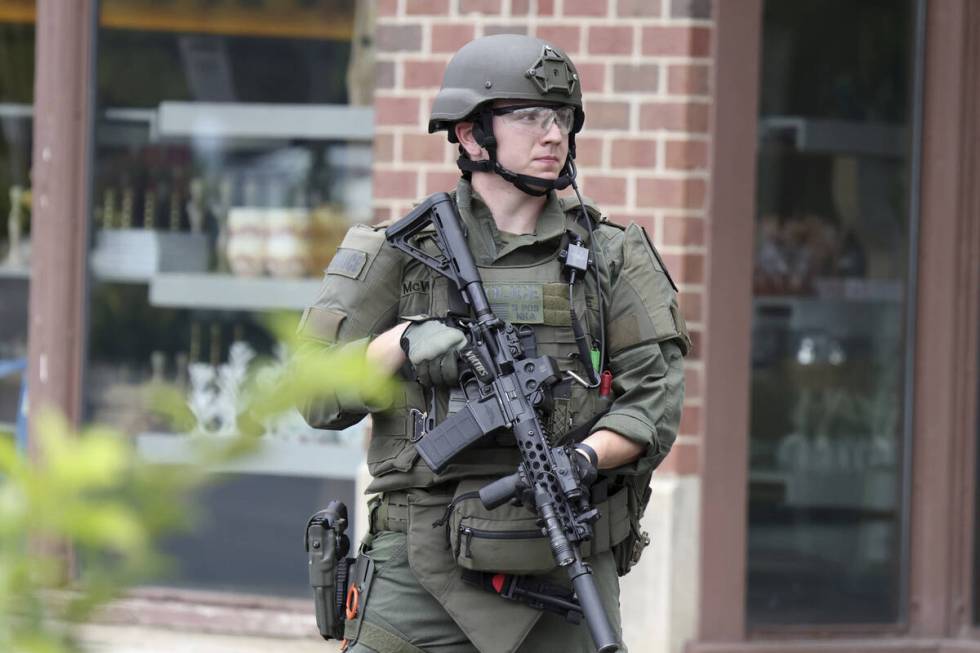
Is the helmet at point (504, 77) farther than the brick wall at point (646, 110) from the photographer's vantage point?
No

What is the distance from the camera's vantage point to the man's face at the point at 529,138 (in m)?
2.84

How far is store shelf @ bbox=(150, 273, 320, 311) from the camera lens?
495 cm

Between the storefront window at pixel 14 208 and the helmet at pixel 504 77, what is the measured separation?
9.06 ft

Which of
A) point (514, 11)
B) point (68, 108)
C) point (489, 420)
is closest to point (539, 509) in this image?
point (489, 420)

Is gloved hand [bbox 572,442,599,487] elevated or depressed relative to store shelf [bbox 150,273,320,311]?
depressed

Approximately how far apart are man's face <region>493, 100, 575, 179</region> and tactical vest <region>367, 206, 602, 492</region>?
184 mm

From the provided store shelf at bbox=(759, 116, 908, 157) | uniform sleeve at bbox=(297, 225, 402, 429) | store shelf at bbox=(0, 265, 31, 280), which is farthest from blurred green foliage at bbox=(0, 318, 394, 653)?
store shelf at bbox=(0, 265, 31, 280)

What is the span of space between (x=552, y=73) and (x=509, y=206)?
28 centimetres

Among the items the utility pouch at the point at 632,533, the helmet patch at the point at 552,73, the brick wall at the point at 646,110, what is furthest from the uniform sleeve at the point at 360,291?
the brick wall at the point at 646,110

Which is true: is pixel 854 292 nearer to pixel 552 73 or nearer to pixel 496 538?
pixel 552 73

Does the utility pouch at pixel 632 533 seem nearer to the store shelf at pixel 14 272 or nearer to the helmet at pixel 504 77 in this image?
the helmet at pixel 504 77

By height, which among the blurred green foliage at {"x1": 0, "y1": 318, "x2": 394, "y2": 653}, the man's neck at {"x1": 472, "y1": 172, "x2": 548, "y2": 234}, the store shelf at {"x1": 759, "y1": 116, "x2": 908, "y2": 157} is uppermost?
the store shelf at {"x1": 759, "y1": 116, "x2": 908, "y2": 157}

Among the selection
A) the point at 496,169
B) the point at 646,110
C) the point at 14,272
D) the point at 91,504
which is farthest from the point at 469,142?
the point at 14,272

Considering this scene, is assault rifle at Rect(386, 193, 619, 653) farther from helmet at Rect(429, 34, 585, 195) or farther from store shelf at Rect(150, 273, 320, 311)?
store shelf at Rect(150, 273, 320, 311)
